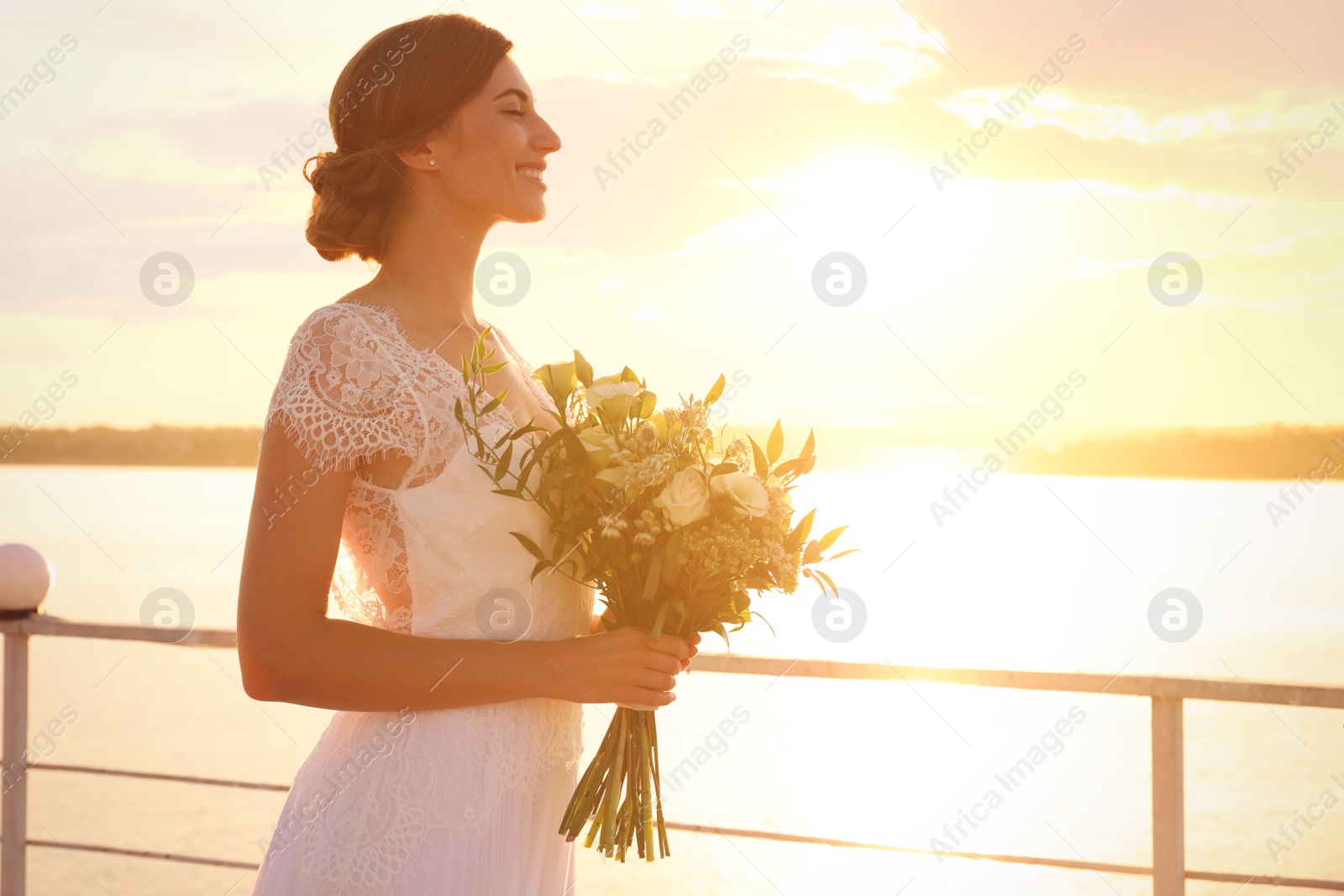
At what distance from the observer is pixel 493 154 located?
70.2 inches

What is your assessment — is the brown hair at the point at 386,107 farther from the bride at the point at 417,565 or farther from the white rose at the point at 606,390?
the white rose at the point at 606,390

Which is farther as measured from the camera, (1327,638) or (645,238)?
(1327,638)

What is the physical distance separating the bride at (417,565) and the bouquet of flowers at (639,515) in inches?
2.4

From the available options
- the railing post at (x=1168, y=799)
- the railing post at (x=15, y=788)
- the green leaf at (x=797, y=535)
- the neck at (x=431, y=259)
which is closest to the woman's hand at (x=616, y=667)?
the green leaf at (x=797, y=535)

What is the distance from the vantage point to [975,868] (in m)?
13.0

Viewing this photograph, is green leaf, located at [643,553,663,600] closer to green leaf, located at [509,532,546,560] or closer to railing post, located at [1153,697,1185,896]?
green leaf, located at [509,532,546,560]

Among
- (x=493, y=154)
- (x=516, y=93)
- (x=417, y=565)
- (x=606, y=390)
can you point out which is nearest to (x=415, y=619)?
(x=417, y=565)

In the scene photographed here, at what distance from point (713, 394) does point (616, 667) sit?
45cm

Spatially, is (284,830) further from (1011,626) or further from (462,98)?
(1011,626)

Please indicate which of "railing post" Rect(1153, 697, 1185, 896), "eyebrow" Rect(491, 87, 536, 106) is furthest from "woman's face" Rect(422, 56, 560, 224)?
"railing post" Rect(1153, 697, 1185, 896)

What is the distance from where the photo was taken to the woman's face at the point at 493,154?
178 cm

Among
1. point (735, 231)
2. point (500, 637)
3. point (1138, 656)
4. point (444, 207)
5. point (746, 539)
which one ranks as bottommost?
point (500, 637)

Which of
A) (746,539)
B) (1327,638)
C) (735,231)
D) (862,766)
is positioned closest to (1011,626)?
(1327,638)

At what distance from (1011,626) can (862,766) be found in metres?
9.42
